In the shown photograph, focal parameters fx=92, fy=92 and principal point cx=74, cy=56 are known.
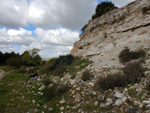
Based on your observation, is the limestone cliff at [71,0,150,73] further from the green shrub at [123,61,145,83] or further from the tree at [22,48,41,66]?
the tree at [22,48,41,66]

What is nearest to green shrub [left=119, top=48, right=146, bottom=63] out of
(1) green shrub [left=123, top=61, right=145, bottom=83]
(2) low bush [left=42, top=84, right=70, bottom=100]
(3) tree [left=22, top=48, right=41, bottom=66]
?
(1) green shrub [left=123, top=61, right=145, bottom=83]

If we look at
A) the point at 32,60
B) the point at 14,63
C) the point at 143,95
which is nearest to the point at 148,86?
the point at 143,95

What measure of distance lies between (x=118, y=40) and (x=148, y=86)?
18.4 ft

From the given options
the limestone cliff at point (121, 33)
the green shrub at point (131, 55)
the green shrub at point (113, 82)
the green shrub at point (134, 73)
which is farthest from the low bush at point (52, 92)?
the green shrub at point (131, 55)

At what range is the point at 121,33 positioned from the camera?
8.09 metres

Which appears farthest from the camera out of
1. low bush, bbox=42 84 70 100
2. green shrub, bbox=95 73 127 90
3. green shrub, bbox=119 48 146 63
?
green shrub, bbox=119 48 146 63

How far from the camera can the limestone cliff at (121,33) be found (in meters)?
6.10

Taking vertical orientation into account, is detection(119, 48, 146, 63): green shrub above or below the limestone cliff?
below

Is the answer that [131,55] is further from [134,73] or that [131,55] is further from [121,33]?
[121,33]

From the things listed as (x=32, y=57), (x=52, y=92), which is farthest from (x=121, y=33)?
(x=32, y=57)

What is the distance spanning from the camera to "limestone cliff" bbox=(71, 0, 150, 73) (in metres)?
6.10

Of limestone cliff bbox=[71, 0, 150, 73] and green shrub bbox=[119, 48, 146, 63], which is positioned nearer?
green shrub bbox=[119, 48, 146, 63]

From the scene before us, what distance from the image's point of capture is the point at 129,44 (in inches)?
261

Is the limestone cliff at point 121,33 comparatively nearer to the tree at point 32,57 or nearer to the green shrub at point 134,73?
the green shrub at point 134,73
